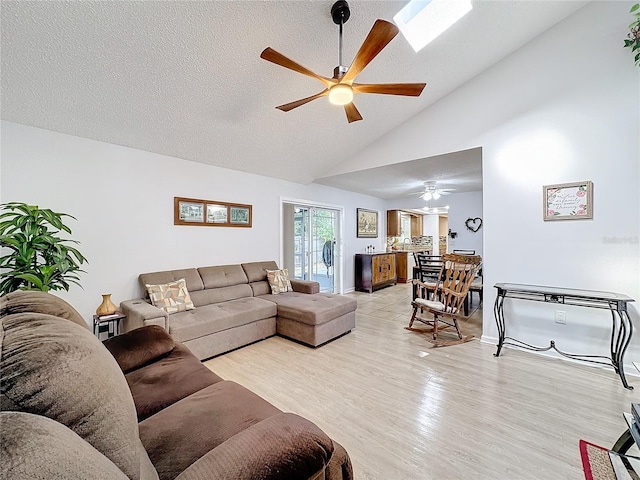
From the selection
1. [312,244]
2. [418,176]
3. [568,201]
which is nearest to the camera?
[568,201]

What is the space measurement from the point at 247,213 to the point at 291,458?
3863mm

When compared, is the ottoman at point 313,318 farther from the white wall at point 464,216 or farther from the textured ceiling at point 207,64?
the white wall at point 464,216

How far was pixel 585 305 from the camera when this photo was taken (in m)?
2.58

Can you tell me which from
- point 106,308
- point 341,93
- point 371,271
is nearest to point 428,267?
point 371,271

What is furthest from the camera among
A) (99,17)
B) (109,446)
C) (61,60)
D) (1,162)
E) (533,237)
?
(533,237)

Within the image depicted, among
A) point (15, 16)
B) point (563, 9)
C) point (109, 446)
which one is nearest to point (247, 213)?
point (15, 16)

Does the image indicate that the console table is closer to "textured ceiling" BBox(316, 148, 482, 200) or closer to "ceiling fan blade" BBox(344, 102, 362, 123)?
"textured ceiling" BBox(316, 148, 482, 200)

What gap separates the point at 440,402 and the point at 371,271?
4265 mm

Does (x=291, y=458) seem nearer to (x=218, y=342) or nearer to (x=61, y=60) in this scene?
(x=218, y=342)

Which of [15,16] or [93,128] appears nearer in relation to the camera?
[15,16]

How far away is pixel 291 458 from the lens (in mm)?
812

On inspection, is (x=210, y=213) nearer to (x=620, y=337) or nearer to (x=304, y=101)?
(x=304, y=101)

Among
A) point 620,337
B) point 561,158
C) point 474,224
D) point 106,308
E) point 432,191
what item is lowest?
point 620,337

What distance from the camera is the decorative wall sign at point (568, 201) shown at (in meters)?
2.73
